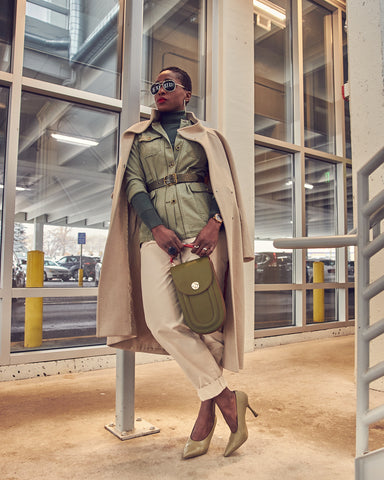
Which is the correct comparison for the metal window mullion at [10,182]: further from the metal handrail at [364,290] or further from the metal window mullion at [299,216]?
the metal window mullion at [299,216]

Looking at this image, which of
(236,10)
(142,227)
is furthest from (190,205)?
(236,10)

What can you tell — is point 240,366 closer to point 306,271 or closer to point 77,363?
point 77,363

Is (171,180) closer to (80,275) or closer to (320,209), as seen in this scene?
(80,275)

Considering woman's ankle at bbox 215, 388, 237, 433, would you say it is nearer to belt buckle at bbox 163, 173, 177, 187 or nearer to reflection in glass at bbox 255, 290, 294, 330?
belt buckle at bbox 163, 173, 177, 187

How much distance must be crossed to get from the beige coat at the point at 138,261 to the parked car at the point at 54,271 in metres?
1.75

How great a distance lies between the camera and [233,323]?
1.97 meters

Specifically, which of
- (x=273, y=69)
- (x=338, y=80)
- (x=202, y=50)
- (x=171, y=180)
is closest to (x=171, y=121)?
(x=171, y=180)

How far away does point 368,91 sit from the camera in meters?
3.22

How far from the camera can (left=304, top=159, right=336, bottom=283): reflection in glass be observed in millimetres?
5891

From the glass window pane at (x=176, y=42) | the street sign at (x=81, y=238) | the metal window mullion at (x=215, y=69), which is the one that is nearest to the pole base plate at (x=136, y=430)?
the street sign at (x=81, y=238)

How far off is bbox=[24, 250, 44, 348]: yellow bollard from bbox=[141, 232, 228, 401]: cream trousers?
6.17 ft

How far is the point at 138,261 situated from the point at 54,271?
1863mm

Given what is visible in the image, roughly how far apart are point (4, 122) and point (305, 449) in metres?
3.29

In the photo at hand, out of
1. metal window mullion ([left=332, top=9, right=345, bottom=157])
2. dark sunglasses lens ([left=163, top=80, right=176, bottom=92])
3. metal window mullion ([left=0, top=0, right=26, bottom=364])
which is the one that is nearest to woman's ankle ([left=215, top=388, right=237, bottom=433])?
dark sunglasses lens ([left=163, top=80, right=176, bottom=92])
